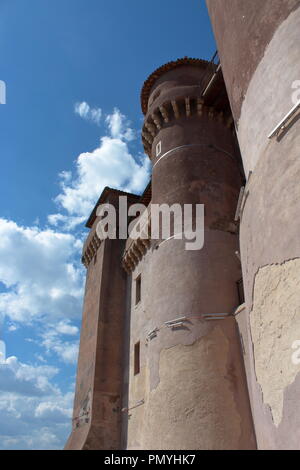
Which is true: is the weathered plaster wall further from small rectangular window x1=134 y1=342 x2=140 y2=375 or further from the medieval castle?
small rectangular window x1=134 y1=342 x2=140 y2=375

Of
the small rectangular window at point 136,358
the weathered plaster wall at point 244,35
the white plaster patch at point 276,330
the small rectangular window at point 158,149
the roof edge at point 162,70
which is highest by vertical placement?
the roof edge at point 162,70

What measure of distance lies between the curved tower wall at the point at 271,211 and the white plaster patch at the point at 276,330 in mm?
11

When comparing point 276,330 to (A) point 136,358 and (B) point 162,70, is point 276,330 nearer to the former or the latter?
(A) point 136,358

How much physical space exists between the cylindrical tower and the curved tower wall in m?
3.76

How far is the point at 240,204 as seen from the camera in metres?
6.50

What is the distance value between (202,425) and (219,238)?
16.2 feet

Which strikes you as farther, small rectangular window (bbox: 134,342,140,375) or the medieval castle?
small rectangular window (bbox: 134,342,140,375)

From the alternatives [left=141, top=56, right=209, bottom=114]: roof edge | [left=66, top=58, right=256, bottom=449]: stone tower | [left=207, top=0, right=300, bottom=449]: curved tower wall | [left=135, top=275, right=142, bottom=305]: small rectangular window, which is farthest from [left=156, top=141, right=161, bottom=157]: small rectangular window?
[left=207, top=0, right=300, bottom=449]: curved tower wall

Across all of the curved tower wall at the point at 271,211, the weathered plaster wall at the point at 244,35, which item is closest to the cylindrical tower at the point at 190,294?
the curved tower wall at the point at 271,211

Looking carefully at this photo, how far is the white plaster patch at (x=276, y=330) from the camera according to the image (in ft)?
14.3

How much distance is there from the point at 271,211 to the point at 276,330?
4.75 feet

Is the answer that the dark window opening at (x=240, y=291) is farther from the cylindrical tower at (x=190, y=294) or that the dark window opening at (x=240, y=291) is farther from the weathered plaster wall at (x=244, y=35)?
the weathered plaster wall at (x=244, y=35)

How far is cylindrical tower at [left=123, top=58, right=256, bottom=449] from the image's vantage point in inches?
358

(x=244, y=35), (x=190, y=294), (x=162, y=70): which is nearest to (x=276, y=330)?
(x=244, y=35)
